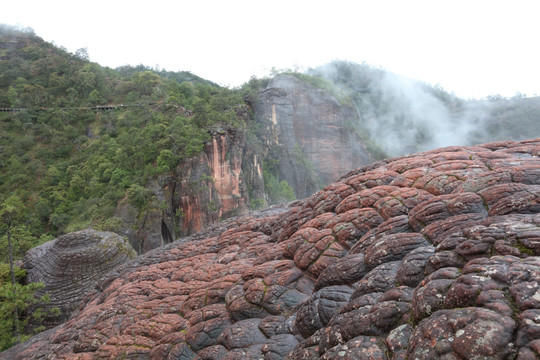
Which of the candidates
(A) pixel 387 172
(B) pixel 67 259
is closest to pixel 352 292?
(A) pixel 387 172

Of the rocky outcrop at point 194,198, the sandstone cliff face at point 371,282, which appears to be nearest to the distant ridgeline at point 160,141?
the rocky outcrop at point 194,198

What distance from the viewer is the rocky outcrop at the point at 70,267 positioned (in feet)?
55.0

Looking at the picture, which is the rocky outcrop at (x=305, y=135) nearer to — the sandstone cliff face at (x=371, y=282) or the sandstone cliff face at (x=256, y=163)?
the sandstone cliff face at (x=256, y=163)

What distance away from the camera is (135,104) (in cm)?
4375

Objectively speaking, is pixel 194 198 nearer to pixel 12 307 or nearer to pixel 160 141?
pixel 160 141

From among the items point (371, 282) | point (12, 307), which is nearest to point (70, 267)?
point (12, 307)

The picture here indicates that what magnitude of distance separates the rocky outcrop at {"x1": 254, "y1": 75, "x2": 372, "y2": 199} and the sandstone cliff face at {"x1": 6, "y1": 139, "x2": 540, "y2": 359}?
140ft

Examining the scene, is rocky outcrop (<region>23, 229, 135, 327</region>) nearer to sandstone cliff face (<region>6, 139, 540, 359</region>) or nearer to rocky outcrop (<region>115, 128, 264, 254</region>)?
rocky outcrop (<region>115, 128, 264, 254</region>)

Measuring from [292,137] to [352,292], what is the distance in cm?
4904

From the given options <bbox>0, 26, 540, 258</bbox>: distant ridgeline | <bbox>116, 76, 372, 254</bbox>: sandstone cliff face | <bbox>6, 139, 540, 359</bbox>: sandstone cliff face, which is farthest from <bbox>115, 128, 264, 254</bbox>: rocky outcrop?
<bbox>6, 139, 540, 359</bbox>: sandstone cliff face

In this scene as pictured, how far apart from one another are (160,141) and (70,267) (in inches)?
637

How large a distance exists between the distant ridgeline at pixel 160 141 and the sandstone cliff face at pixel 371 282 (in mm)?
21439

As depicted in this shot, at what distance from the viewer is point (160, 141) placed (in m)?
30.8

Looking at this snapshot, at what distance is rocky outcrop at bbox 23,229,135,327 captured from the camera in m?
16.8
